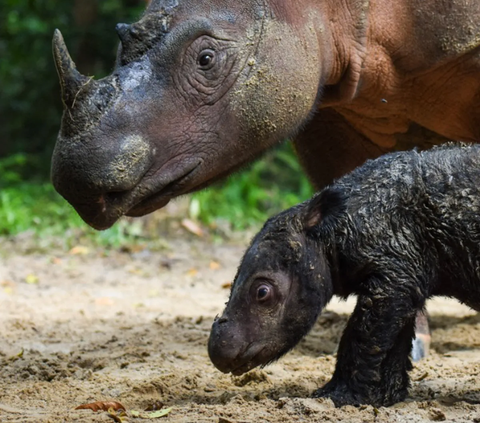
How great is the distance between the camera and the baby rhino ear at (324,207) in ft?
13.8

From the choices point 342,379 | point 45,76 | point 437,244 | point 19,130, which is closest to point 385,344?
point 342,379

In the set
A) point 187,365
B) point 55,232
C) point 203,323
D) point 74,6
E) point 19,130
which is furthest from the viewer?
point 19,130

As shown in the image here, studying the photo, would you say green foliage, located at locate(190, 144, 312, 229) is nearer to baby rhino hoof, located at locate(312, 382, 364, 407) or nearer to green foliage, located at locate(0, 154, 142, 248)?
green foliage, located at locate(0, 154, 142, 248)

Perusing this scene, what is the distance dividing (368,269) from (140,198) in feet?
3.71

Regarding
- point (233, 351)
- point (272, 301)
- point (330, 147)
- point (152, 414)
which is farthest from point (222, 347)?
point (330, 147)

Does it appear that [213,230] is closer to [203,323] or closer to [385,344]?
[203,323]

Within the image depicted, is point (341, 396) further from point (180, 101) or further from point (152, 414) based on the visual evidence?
point (180, 101)

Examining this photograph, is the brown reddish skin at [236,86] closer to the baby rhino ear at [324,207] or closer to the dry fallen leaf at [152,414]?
the baby rhino ear at [324,207]

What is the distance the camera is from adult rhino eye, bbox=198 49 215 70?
14.7 ft

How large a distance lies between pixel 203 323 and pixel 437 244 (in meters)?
2.71

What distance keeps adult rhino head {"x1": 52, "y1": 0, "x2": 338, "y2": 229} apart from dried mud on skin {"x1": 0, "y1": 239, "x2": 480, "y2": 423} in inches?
37.5

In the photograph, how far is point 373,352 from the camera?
4.03 m

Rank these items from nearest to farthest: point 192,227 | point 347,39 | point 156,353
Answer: point 347,39 < point 156,353 < point 192,227

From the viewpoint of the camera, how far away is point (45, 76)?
14.3 m
